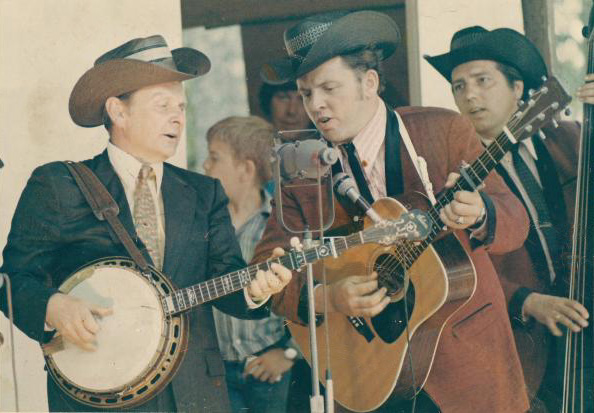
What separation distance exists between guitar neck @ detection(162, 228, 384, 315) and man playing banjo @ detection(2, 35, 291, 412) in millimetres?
88

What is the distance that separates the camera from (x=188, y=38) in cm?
743

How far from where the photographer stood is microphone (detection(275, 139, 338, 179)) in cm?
664

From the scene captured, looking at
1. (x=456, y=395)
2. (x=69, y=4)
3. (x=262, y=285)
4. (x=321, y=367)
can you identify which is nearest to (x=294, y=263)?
(x=262, y=285)

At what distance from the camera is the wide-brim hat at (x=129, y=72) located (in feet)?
23.6

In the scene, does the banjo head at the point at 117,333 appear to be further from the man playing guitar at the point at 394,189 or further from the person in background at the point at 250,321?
the man playing guitar at the point at 394,189

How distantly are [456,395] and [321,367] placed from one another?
72 centimetres

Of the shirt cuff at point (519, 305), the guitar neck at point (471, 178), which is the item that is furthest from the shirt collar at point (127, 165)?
the shirt cuff at point (519, 305)

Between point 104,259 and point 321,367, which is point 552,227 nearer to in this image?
point 321,367

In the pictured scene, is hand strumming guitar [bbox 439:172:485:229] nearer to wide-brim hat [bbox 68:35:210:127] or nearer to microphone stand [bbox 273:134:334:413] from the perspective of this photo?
microphone stand [bbox 273:134:334:413]

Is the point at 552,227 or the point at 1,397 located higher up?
the point at 552,227

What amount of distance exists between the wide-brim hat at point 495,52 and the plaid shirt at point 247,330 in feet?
4.18

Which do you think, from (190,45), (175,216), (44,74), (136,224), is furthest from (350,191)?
(44,74)

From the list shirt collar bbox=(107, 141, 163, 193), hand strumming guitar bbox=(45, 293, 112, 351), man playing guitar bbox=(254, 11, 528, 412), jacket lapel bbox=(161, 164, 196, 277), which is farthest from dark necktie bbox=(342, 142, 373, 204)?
hand strumming guitar bbox=(45, 293, 112, 351)

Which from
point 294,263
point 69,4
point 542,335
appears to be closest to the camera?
point 294,263
